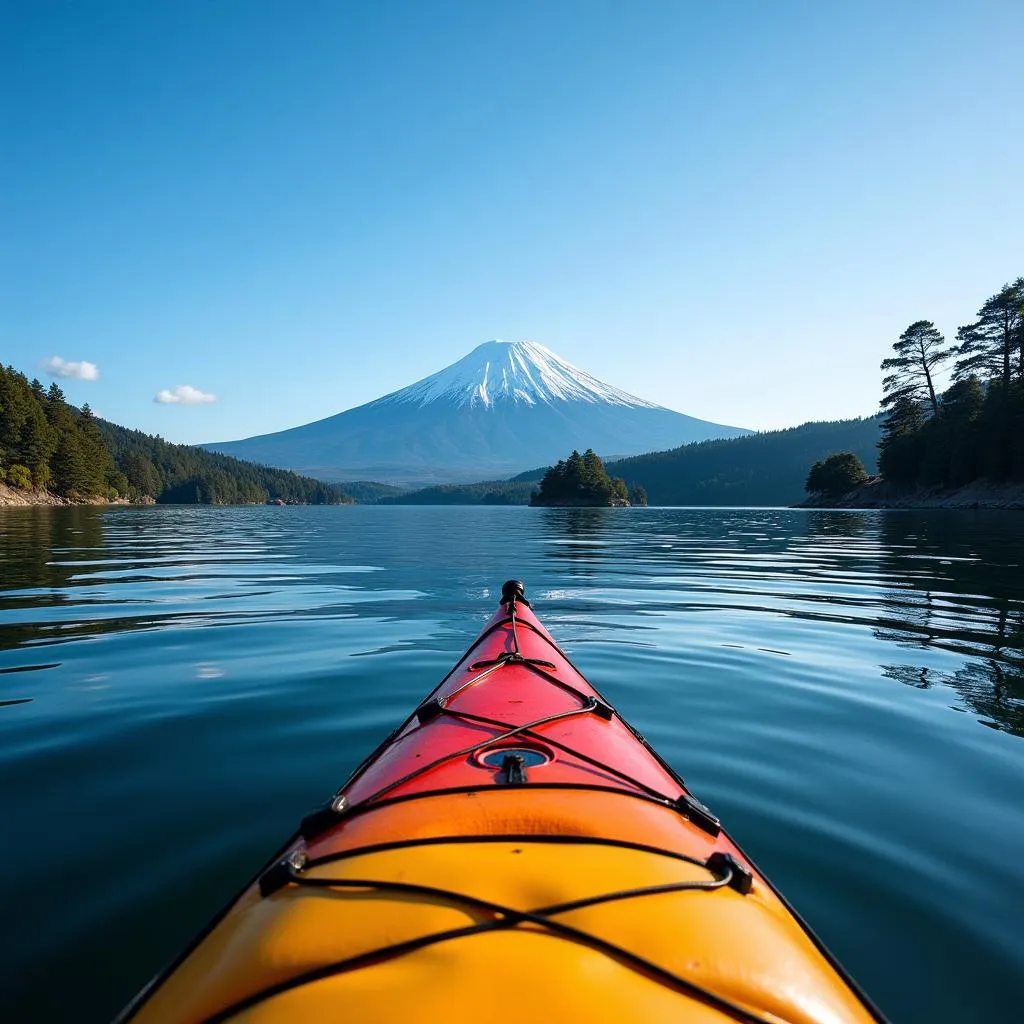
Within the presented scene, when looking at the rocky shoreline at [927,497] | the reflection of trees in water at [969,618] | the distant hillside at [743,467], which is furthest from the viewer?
the distant hillside at [743,467]

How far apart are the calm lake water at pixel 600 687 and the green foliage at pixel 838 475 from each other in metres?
69.6

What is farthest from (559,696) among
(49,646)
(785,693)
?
(49,646)

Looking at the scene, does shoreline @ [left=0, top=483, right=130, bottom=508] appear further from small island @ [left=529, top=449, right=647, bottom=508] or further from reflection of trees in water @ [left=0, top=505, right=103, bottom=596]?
small island @ [left=529, top=449, right=647, bottom=508]

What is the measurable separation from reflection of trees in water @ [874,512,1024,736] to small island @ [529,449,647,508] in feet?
272

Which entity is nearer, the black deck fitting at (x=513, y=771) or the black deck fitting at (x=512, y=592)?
the black deck fitting at (x=513, y=771)

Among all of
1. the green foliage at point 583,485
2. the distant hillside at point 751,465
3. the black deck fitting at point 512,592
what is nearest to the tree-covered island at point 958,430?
the green foliage at point 583,485

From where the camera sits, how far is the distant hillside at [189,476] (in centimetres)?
13200

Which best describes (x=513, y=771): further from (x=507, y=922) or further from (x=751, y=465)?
(x=751, y=465)

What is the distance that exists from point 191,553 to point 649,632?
1858cm

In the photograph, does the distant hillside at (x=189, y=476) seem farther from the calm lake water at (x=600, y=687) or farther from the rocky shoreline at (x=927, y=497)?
the calm lake water at (x=600, y=687)

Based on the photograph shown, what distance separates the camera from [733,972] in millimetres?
1794

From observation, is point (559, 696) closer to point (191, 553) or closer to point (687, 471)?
point (191, 553)

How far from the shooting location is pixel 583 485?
107 m

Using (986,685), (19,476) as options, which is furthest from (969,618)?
(19,476)
